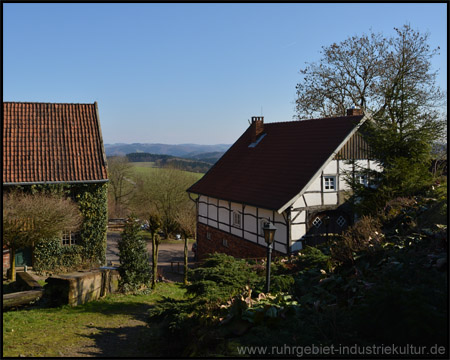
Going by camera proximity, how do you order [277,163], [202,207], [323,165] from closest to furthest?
[323,165] → [277,163] → [202,207]

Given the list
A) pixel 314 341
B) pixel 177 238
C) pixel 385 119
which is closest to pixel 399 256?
pixel 314 341

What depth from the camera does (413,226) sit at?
9.84 metres

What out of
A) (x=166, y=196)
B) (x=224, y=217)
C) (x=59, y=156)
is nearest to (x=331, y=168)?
(x=224, y=217)

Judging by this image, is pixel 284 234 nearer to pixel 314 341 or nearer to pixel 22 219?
pixel 22 219

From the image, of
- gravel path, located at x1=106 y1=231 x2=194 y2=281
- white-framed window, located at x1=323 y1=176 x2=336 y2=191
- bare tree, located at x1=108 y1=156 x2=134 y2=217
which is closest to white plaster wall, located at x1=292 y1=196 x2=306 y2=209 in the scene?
white-framed window, located at x1=323 y1=176 x2=336 y2=191

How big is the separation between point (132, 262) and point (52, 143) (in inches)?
338

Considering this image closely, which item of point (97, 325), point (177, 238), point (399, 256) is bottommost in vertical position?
point (177, 238)

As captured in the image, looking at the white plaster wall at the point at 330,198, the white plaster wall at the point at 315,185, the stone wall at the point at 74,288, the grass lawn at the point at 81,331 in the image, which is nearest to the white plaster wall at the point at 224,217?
the white plaster wall at the point at 315,185

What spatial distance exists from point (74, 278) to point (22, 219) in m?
4.00

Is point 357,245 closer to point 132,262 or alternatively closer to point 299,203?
point 132,262

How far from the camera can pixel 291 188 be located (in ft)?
57.0

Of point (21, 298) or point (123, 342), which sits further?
point (21, 298)

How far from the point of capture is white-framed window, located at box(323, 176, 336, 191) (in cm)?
1789

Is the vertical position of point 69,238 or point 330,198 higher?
point 330,198
